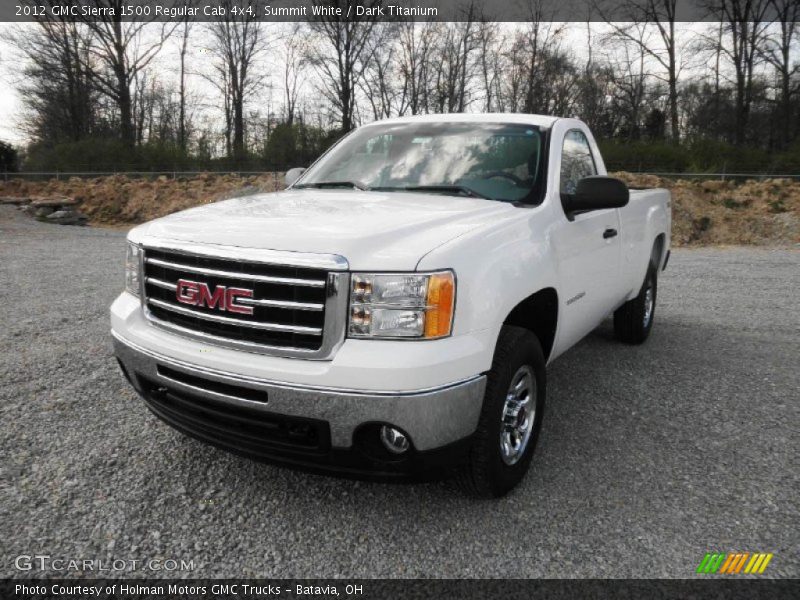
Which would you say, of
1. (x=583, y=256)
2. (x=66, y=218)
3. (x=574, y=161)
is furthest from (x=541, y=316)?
(x=66, y=218)

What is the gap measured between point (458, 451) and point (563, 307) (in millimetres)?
1186

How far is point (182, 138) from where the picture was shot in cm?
3469

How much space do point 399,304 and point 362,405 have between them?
393mm

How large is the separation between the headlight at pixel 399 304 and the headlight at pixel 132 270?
4.20 ft

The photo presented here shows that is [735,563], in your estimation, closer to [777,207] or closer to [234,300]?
[234,300]

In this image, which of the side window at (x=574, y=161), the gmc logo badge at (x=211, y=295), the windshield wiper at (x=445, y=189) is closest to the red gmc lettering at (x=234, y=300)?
the gmc logo badge at (x=211, y=295)

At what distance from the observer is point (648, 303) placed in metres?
5.42

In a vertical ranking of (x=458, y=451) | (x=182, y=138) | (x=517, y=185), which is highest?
(x=182, y=138)

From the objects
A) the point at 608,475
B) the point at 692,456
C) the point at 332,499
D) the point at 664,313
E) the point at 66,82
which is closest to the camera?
the point at 332,499

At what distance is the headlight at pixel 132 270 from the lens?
115 inches

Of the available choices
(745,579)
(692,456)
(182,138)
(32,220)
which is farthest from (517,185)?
(182,138)

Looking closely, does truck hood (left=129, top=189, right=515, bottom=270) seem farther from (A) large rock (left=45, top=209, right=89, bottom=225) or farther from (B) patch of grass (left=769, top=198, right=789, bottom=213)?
(A) large rock (left=45, top=209, right=89, bottom=225)

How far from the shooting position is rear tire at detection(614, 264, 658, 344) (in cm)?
515

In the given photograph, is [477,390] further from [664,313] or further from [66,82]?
[66,82]
